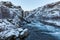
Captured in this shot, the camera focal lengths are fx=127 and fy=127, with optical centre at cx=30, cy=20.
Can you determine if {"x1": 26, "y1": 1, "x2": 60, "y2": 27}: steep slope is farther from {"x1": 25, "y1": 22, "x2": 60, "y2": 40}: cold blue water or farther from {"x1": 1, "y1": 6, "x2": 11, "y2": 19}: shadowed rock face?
{"x1": 1, "y1": 6, "x2": 11, "y2": 19}: shadowed rock face

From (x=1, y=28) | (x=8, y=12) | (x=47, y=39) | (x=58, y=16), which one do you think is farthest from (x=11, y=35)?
(x=58, y=16)

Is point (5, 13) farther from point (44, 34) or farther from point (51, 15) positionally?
point (51, 15)

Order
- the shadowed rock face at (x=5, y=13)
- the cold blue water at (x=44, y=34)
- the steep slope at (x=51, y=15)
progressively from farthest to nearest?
the steep slope at (x=51, y=15) < the shadowed rock face at (x=5, y=13) < the cold blue water at (x=44, y=34)

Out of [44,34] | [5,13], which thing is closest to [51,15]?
[5,13]

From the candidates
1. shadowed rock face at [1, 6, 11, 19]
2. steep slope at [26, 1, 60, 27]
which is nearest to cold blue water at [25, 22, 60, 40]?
steep slope at [26, 1, 60, 27]

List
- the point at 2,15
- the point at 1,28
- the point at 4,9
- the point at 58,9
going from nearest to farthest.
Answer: the point at 1,28, the point at 2,15, the point at 4,9, the point at 58,9

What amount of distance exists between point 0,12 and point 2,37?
14.2 meters

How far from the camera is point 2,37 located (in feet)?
55.3

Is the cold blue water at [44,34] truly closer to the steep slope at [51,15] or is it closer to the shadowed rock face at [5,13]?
the steep slope at [51,15]

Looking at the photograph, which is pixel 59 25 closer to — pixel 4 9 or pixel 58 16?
pixel 58 16

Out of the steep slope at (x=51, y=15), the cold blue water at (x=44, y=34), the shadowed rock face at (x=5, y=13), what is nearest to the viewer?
the cold blue water at (x=44, y=34)

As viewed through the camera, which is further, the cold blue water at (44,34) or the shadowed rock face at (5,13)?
the shadowed rock face at (5,13)

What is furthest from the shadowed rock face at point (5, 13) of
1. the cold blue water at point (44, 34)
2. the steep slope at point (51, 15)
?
the steep slope at point (51, 15)

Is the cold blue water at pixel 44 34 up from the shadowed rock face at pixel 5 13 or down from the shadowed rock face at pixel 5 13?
down
